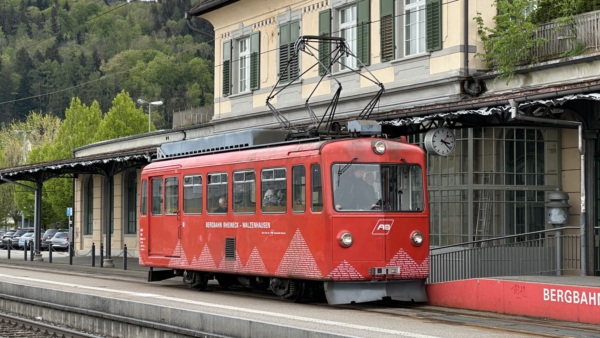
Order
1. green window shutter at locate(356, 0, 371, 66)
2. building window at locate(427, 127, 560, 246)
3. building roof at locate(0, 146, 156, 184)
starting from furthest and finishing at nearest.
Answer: building roof at locate(0, 146, 156, 184)
green window shutter at locate(356, 0, 371, 66)
building window at locate(427, 127, 560, 246)

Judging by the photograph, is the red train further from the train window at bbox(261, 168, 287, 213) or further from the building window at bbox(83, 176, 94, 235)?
the building window at bbox(83, 176, 94, 235)

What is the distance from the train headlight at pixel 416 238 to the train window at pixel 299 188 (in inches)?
75.1

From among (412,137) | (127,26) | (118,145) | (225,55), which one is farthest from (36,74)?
(412,137)

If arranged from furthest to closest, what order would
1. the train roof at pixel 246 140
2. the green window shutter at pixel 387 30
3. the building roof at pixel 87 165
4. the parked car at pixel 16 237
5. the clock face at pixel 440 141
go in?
the parked car at pixel 16 237, the building roof at pixel 87 165, the green window shutter at pixel 387 30, the clock face at pixel 440 141, the train roof at pixel 246 140

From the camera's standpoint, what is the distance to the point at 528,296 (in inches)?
659

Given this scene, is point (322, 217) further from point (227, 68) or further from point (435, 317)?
point (227, 68)

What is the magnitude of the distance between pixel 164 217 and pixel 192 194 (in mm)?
1444

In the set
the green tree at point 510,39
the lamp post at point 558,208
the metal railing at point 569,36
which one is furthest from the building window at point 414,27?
the lamp post at point 558,208

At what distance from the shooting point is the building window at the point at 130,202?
1674 inches

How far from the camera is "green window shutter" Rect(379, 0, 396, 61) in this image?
88.0ft

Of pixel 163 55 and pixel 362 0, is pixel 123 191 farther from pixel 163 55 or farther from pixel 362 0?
pixel 163 55

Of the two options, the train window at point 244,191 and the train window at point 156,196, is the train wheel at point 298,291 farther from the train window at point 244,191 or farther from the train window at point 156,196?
the train window at point 156,196

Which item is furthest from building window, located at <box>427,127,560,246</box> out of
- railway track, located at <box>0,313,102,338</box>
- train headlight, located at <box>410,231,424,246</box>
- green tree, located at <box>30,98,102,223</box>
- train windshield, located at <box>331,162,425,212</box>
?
green tree, located at <box>30,98,102,223</box>

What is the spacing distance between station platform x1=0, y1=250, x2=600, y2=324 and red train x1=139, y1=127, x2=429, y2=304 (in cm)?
61
